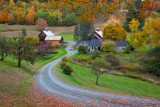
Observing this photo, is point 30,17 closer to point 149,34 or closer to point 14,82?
point 149,34

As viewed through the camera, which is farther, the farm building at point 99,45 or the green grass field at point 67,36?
the green grass field at point 67,36

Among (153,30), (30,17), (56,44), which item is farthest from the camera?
(30,17)

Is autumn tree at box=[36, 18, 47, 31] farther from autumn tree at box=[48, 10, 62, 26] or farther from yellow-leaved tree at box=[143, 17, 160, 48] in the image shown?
yellow-leaved tree at box=[143, 17, 160, 48]

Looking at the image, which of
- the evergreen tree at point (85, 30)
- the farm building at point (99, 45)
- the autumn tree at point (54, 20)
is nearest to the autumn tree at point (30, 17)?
the autumn tree at point (54, 20)

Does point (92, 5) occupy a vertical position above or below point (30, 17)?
below

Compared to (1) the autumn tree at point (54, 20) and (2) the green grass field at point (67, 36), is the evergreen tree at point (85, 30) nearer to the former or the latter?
(2) the green grass field at point (67, 36)

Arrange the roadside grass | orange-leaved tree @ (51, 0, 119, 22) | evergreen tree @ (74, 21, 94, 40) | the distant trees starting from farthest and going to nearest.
A: evergreen tree @ (74, 21, 94, 40), the distant trees, the roadside grass, orange-leaved tree @ (51, 0, 119, 22)

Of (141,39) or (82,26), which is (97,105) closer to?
(141,39)

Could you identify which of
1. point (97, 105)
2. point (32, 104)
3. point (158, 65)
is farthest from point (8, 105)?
point (158, 65)

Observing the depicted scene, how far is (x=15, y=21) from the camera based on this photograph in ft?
313

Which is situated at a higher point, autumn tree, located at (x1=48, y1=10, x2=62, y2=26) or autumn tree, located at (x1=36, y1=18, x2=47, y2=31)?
autumn tree, located at (x1=48, y1=10, x2=62, y2=26)

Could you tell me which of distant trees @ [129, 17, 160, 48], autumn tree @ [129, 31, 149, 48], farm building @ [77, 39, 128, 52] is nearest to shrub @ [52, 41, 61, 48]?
farm building @ [77, 39, 128, 52]

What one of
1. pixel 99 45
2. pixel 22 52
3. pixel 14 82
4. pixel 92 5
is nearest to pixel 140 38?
pixel 99 45

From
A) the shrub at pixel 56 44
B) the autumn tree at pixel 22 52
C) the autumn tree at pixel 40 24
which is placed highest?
the autumn tree at pixel 40 24
